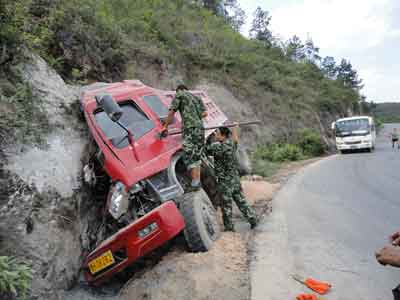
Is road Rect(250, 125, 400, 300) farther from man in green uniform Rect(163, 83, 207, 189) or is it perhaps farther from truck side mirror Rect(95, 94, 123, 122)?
truck side mirror Rect(95, 94, 123, 122)

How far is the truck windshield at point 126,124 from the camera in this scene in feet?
16.6

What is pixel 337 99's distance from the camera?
37094mm

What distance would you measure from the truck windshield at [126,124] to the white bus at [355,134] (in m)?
16.6

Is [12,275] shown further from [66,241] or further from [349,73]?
[349,73]

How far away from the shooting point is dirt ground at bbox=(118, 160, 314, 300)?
11.9ft

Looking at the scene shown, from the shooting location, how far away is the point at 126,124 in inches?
213

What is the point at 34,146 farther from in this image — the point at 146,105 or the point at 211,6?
the point at 211,6

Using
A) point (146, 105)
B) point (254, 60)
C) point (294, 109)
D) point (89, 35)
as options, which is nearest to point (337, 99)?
point (294, 109)

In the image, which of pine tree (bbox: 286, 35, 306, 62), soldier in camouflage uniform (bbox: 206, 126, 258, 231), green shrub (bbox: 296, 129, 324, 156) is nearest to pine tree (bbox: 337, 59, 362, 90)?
pine tree (bbox: 286, 35, 306, 62)

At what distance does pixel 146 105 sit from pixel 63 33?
564cm

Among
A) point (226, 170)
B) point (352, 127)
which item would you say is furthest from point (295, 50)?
point (226, 170)

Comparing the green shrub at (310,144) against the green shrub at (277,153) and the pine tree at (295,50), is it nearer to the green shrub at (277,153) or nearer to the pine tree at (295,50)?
the green shrub at (277,153)

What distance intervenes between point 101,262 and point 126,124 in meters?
2.04

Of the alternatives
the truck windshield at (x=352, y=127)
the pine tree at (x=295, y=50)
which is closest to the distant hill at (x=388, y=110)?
the pine tree at (x=295, y=50)
